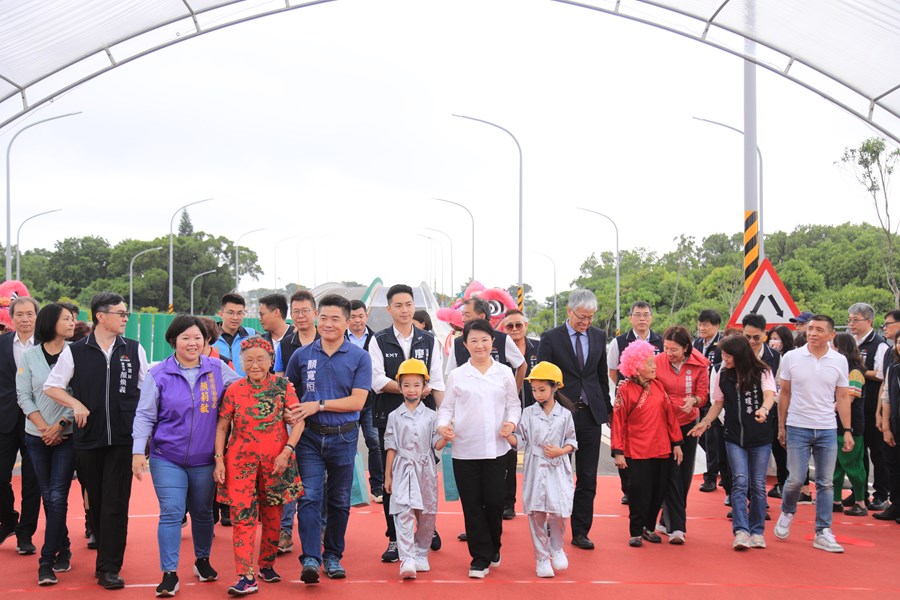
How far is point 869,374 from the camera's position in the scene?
8.99 metres

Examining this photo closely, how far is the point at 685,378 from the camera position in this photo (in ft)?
25.7

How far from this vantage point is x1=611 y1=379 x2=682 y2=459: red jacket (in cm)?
744

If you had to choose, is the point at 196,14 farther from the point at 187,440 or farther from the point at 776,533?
the point at 776,533

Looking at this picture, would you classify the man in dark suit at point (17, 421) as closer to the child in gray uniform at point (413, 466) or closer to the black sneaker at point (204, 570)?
the black sneaker at point (204, 570)

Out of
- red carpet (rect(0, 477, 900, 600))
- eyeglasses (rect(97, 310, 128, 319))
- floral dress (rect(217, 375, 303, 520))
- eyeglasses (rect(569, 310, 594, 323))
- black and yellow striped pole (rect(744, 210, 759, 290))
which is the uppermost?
black and yellow striped pole (rect(744, 210, 759, 290))

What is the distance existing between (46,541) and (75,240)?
83.6 meters

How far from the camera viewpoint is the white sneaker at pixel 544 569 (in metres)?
6.35

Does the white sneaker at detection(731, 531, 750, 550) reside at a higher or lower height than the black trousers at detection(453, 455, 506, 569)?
lower

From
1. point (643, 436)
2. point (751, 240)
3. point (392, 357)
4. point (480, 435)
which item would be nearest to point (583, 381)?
point (643, 436)

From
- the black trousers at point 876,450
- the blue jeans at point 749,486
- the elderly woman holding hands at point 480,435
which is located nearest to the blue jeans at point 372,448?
the elderly woman holding hands at point 480,435

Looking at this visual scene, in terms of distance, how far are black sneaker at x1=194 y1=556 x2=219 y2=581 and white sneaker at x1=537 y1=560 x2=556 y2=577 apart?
7.44 ft

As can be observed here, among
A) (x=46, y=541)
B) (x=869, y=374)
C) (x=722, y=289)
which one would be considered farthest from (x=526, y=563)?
(x=722, y=289)

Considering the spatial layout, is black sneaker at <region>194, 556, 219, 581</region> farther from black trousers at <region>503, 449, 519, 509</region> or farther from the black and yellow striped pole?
the black and yellow striped pole

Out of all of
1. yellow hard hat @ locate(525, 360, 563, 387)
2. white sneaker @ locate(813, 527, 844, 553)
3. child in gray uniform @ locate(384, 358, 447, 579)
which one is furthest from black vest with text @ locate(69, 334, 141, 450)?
white sneaker @ locate(813, 527, 844, 553)
